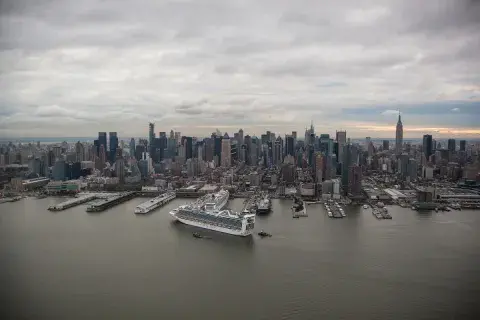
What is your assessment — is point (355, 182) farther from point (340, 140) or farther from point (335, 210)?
point (340, 140)

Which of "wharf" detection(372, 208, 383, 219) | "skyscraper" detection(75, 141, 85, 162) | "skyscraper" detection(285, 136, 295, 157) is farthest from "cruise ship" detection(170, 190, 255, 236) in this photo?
"skyscraper" detection(285, 136, 295, 157)

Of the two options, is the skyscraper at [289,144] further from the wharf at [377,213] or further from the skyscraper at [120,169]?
the wharf at [377,213]

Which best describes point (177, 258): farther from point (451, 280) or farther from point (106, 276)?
point (451, 280)

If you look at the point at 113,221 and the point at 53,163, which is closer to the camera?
the point at 113,221

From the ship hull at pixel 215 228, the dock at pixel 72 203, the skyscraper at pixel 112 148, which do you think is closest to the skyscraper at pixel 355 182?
the ship hull at pixel 215 228

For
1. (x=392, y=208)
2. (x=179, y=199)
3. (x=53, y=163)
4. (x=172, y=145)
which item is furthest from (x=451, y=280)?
(x=172, y=145)
